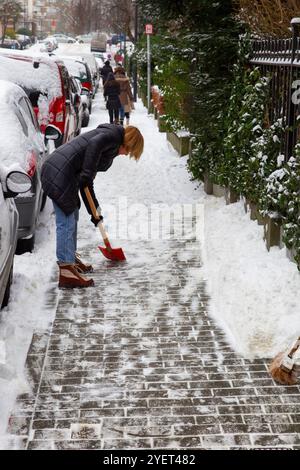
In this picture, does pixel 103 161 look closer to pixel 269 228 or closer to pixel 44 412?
pixel 269 228

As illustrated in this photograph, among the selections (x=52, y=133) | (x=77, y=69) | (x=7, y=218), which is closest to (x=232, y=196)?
Result: (x=52, y=133)

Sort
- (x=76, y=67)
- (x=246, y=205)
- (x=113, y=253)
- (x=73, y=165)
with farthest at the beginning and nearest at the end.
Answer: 1. (x=76, y=67)
2. (x=246, y=205)
3. (x=113, y=253)
4. (x=73, y=165)

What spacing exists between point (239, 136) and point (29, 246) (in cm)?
268

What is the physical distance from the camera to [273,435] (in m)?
4.22

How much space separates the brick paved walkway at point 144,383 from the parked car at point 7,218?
0.59 meters

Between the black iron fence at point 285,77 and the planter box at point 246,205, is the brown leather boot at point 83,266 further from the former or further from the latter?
the planter box at point 246,205

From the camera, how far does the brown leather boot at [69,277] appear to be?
6.88 metres

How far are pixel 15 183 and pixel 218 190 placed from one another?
4946 mm

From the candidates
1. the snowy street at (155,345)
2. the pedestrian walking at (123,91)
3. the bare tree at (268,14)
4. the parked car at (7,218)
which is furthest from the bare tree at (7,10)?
the parked car at (7,218)

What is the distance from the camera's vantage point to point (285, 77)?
7.39 m

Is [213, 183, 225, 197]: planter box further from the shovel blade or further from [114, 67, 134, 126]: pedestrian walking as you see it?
[114, 67, 134, 126]: pedestrian walking

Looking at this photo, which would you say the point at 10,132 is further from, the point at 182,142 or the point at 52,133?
the point at 182,142
